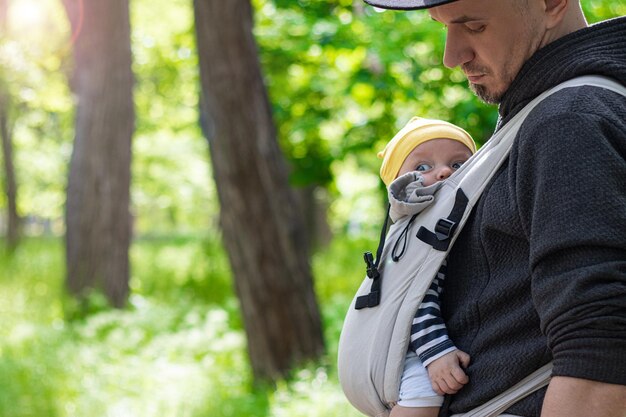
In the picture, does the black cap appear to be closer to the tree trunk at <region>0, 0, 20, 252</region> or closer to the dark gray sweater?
the dark gray sweater

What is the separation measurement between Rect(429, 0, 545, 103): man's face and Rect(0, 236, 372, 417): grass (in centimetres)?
409

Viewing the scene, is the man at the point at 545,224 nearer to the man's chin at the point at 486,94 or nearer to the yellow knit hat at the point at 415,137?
the man's chin at the point at 486,94

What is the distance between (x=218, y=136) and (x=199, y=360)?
260cm

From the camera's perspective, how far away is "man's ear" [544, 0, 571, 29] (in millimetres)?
1519

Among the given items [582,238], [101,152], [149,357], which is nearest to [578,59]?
[582,238]

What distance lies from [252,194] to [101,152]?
542 centimetres

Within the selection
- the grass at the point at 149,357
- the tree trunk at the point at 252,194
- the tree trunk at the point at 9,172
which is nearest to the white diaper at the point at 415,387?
the grass at the point at 149,357

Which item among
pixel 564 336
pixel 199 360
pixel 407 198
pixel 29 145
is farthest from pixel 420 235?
pixel 29 145

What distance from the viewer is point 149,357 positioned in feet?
27.2

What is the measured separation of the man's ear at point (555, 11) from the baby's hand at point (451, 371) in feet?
2.01

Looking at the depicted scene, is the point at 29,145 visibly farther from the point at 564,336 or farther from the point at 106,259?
the point at 564,336

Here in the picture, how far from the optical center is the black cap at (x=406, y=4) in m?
1.54

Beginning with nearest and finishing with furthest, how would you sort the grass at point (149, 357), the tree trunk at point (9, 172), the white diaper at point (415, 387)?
the white diaper at point (415, 387) → the grass at point (149, 357) → the tree trunk at point (9, 172)

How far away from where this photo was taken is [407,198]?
1767mm
